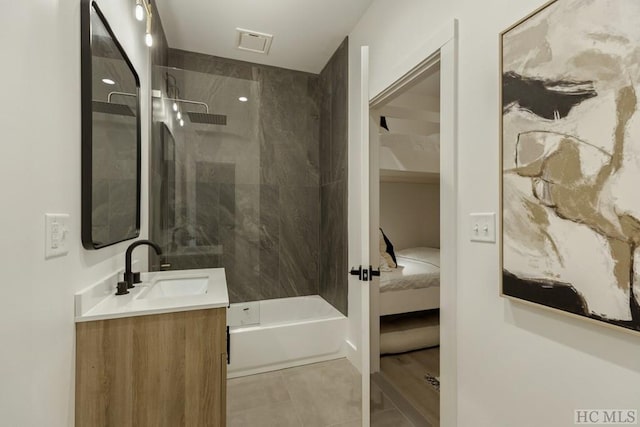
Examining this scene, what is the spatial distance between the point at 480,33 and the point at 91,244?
186 cm

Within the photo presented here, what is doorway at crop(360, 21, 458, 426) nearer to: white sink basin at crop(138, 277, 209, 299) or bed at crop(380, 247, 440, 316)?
bed at crop(380, 247, 440, 316)

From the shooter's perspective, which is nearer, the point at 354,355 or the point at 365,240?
the point at 365,240

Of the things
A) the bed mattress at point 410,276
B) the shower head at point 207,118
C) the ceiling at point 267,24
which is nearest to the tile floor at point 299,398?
the bed mattress at point 410,276

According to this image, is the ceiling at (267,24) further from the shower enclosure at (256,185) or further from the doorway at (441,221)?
the doorway at (441,221)

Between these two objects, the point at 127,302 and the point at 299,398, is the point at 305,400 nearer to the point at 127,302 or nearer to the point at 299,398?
the point at 299,398

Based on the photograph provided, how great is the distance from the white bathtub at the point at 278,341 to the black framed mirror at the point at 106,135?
1.13 meters

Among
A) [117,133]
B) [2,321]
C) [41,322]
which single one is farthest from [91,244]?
[117,133]

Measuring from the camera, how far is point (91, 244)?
3.77 feet

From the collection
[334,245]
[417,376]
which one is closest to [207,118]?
[334,245]

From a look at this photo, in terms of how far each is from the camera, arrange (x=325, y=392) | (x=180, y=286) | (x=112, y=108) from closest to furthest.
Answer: (x=112, y=108), (x=180, y=286), (x=325, y=392)

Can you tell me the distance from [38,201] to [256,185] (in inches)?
83.4

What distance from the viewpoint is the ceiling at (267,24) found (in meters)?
2.11

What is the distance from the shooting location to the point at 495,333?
114 cm

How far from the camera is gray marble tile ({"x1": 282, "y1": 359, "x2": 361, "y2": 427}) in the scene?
5.76ft
